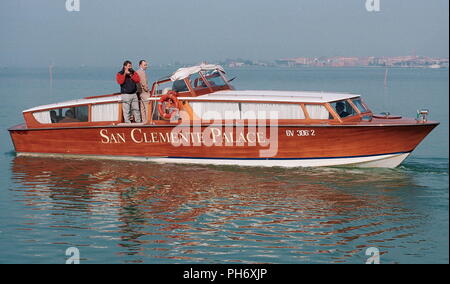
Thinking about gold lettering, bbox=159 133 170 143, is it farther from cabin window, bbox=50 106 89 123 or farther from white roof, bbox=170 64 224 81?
cabin window, bbox=50 106 89 123

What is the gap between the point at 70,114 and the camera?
20.8 metres

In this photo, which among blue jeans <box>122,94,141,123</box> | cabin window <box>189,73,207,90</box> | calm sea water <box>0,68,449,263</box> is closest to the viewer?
calm sea water <box>0,68,449,263</box>

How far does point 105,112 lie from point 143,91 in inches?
57.4

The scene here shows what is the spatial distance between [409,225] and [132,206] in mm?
6443

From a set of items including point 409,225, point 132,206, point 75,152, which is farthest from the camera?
point 75,152

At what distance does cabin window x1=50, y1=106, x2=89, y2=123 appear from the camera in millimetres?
20672

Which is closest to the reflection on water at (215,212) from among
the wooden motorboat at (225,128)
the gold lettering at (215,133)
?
the wooden motorboat at (225,128)

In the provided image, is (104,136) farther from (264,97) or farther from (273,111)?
(273,111)

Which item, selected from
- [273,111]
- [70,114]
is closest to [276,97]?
[273,111]

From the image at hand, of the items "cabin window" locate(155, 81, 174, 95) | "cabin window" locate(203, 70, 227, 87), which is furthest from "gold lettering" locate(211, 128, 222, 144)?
"cabin window" locate(203, 70, 227, 87)

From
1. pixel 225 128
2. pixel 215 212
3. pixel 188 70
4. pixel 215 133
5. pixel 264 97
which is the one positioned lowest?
pixel 215 212
